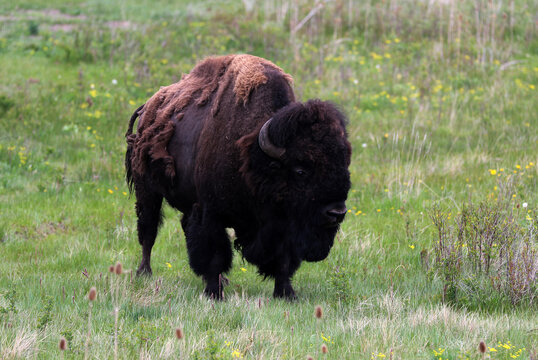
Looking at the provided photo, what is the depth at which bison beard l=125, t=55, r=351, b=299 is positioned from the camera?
19.1 feet

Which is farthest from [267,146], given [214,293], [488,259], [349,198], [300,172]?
[349,198]

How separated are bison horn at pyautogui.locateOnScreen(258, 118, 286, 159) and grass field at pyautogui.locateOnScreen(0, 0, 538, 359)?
1191 mm

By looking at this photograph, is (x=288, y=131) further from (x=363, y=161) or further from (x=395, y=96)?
(x=395, y=96)

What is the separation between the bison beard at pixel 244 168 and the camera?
19.1 ft

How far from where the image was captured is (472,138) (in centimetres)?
1209

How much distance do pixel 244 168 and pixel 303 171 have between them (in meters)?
0.56

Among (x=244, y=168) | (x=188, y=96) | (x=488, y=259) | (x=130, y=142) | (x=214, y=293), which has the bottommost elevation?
(x=214, y=293)

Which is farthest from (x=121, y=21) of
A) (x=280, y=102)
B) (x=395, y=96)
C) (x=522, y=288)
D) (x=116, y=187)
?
(x=522, y=288)

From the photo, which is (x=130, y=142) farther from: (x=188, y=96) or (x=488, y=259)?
(x=488, y=259)

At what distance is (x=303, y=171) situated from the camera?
19.1ft

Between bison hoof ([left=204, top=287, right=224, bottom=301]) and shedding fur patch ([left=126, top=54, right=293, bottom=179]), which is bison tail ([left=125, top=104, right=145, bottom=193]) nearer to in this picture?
shedding fur patch ([left=126, top=54, right=293, bottom=179])

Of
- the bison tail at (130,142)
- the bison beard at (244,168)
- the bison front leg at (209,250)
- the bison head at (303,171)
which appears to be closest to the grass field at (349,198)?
the bison front leg at (209,250)

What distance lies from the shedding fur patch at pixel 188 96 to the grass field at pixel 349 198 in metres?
1.20

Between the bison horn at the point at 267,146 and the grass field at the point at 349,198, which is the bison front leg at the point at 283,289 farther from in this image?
the bison horn at the point at 267,146
